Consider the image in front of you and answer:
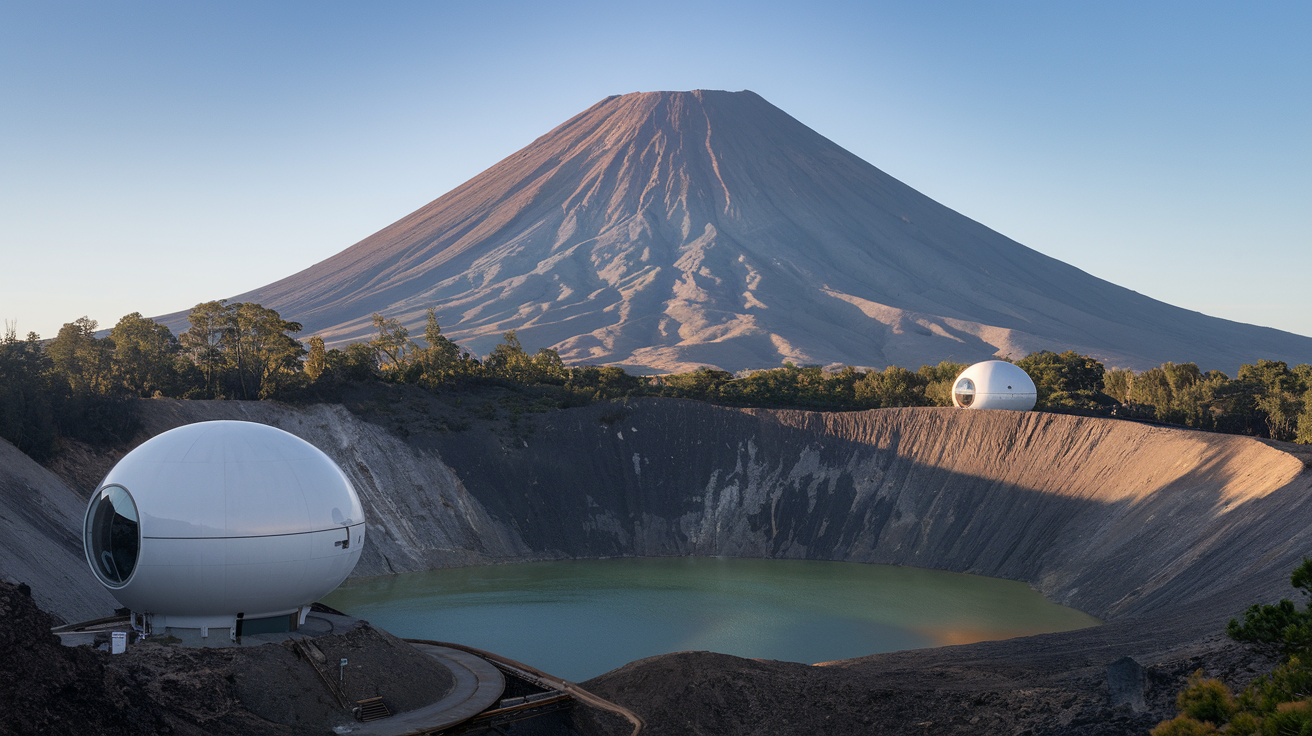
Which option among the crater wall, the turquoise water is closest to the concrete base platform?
the turquoise water

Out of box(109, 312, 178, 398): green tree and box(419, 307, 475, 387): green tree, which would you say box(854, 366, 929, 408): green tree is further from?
box(109, 312, 178, 398): green tree

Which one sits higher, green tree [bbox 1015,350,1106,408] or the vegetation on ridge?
green tree [bbox 1015,350,1106,408]

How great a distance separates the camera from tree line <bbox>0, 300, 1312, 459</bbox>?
149 ft

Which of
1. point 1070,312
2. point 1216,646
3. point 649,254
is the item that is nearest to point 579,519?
point 1216,646

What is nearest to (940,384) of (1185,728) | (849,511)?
(849,511)

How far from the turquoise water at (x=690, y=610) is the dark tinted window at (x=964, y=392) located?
14.2 metres

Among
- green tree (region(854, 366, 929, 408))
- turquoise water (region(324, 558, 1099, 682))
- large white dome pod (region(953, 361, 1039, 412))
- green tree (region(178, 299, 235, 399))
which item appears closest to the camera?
turquoise water (region(324, 558, 1099, 682))

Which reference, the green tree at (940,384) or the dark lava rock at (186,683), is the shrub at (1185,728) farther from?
the green tree at (940,384)

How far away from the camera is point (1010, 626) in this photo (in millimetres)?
37750

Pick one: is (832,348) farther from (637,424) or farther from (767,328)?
(637,424)

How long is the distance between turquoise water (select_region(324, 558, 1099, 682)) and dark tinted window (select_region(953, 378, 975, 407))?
46.6 ft

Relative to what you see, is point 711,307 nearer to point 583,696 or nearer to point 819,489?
point 819,489

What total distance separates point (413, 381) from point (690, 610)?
30.5 meters

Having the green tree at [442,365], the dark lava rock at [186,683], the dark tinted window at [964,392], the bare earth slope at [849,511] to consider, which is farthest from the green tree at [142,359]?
the dark tinted window at [964,392]
